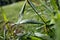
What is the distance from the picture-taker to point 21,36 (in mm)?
1029

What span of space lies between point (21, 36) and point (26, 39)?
4 cm

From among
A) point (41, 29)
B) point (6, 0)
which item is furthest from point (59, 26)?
point (6, 0)

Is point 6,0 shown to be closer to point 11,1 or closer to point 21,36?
point 11,1

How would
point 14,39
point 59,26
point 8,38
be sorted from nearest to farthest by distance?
point 59,26, point 14,39, point 8,38

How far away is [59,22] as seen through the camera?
0.47m

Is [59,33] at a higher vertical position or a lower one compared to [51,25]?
higher

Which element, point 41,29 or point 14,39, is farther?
point 41,29

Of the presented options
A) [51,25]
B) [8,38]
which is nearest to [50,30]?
[51,25]

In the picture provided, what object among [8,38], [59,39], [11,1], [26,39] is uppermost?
[59,39]

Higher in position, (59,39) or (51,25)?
(59,39)

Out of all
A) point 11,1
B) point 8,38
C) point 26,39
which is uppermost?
point 26,39

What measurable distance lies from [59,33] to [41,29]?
3.11 feet

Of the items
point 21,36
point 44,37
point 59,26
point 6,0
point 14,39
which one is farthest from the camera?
point 6,0

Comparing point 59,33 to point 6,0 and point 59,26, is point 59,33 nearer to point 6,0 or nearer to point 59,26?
point 59,26
